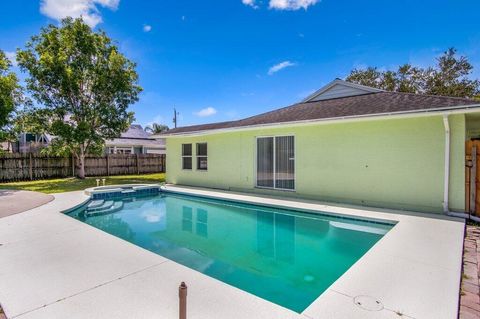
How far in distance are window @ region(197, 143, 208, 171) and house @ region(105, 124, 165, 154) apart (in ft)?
51.7

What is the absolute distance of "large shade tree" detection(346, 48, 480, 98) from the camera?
23.6 meters

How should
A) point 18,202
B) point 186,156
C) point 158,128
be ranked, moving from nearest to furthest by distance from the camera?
point 18,202
point 186,156
point 158,128

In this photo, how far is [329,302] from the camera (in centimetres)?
301

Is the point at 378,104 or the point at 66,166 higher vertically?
the point at 378,104

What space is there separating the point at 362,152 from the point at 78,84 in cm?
1746

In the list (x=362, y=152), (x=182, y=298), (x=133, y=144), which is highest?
(x=133, y=144)

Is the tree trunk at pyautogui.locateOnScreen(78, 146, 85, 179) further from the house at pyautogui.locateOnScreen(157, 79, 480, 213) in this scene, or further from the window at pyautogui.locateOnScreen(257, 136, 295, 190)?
the window at pyautogui.locateOnScreen(257, 136, 295, 190)

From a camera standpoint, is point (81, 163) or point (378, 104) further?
point (81, 163)

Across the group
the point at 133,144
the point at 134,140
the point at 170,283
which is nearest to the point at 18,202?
the point at 170,283

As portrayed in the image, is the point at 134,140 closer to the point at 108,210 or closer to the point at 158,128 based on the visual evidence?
the point at 108,210

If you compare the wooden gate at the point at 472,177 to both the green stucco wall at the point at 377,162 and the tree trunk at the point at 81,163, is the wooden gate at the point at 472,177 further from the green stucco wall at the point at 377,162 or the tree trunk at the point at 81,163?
the tree trunk at the point at 81,163

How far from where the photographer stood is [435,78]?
24.8 m

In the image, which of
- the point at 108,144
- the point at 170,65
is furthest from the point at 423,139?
the point at 108,144

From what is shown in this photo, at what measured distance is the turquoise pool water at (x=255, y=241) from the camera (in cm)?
424
